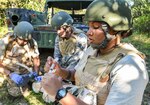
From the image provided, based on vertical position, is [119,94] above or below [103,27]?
below

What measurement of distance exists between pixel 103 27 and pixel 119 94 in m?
0.52

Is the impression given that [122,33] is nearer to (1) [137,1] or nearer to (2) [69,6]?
(2) [69,6]

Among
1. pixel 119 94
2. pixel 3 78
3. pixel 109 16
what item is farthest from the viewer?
pixel 3 78

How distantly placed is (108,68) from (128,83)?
248 millimetres

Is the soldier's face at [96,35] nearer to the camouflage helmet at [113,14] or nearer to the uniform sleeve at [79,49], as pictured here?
the camouflage helmet at [113,14]

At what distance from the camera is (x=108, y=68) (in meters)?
2.01

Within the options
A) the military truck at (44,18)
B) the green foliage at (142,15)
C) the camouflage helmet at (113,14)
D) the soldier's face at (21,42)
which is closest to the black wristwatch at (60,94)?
the camouflage helmet at (113,14)

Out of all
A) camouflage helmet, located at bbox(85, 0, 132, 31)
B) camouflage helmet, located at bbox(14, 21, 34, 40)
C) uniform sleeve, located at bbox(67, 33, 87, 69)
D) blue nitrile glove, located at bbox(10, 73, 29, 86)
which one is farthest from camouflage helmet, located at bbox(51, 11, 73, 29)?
camouflage helmet, located at bbox(85, 0, 132, 31)

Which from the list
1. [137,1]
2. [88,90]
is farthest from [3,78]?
[137,1]

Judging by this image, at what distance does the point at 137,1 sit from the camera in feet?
60.1

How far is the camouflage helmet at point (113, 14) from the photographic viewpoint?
210 cm

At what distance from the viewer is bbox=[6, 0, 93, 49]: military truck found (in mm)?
7875

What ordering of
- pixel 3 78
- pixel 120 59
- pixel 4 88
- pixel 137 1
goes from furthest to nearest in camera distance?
1. pixel 137 1
2. pixel 3 78
3. pixel 4 88
4. pixel 120 59

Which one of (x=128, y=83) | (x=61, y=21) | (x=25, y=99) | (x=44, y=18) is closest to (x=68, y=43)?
(x=61, y=21)
